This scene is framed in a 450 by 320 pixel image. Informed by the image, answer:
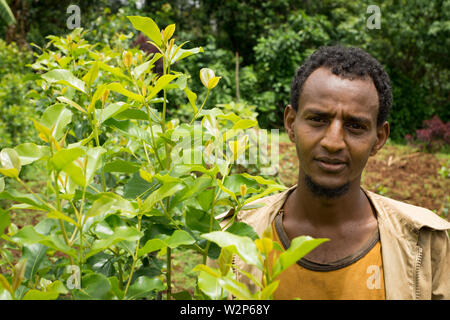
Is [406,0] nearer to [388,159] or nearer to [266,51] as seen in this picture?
[266,51]

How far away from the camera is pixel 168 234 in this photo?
933 mm

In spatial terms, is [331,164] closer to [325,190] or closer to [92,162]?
[325,190]

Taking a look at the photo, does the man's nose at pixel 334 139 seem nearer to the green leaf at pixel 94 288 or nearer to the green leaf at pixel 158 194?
the green leaf at pixel 158 194

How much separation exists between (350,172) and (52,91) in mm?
1444

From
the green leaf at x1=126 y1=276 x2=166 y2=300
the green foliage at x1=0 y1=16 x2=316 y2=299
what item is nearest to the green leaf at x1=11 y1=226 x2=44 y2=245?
the green foliage at x1=0 y1=16 x2=316 y2=299

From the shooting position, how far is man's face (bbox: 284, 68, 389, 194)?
1.27 m

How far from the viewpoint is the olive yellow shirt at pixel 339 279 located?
133 centimetres

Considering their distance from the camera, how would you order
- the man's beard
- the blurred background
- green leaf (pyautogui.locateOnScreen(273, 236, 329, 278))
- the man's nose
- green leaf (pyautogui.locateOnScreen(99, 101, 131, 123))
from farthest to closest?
the blurred background < the man's beard < the man's nose < green leaf (pyautogui.locateOnScreen(99, 101, 131, 123)) < green leaf (pyautogui.locateOnScreen(273, 236, 329, 278))

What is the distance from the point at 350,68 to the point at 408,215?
51cm

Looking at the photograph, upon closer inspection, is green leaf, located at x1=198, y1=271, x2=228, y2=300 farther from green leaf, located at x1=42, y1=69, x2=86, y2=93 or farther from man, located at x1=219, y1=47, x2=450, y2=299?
man, located at x1=219, y1=47, x2=450, y2=299

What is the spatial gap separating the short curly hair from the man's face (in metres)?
0.03

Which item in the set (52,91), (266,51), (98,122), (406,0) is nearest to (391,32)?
(406,0)

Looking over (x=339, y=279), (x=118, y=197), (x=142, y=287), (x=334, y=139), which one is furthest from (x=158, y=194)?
(x=339, y=279)

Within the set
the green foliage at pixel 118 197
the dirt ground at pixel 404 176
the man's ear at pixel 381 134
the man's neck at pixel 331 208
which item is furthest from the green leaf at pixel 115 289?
the dirt ground at pixel 404 176
